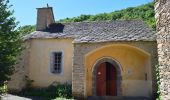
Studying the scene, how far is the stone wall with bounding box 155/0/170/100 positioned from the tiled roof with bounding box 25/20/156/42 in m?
8.49

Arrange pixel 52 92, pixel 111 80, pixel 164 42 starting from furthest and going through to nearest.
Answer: pixel 111 80 → pixel 52 92 → pixel 164 42

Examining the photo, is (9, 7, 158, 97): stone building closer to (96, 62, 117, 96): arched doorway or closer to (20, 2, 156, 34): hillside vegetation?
(96, 62, 117, 96): arched doorway

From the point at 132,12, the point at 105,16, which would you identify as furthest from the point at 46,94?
the point at 132,12

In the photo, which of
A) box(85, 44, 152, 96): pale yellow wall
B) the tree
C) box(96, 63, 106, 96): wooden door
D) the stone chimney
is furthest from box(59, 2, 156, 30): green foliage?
the tree

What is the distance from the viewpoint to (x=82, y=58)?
1652cm

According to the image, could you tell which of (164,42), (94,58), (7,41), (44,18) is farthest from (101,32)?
(164,42)

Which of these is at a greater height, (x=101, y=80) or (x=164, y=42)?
(x=164, y=42)

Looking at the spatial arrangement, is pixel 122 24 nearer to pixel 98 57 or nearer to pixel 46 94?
pixel 98 57

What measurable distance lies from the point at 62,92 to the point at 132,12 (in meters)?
34.8

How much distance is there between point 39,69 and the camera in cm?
1944

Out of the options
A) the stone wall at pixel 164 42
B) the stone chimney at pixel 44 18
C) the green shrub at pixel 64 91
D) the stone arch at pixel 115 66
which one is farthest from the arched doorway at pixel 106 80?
the stone wall at pixel 164 42

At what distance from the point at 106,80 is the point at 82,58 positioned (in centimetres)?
287

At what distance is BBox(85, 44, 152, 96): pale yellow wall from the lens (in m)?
17.1

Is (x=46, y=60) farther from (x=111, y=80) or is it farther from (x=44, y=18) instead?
(x=111, y=80)
